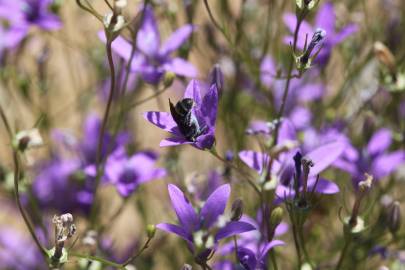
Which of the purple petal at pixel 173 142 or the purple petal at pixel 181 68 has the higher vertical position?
the purple petal at pixel 181 68

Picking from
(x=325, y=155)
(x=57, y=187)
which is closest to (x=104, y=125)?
(x=325, y=155)

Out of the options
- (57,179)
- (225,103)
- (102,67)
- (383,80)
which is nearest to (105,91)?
(102,67)

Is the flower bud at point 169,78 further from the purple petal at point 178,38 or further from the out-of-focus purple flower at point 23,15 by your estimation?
the out-of-focus purple flower at point 23,15

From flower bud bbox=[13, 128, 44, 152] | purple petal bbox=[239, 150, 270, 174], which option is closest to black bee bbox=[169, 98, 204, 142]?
purple petal bbox=[239, 150, 270, 174]

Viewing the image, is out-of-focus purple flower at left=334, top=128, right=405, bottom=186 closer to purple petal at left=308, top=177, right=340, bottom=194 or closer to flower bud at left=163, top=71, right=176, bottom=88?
purple petal at left=308, top=177, right=340, bottom=194

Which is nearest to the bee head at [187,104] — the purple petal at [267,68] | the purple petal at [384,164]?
the purple petal at [384,164]
